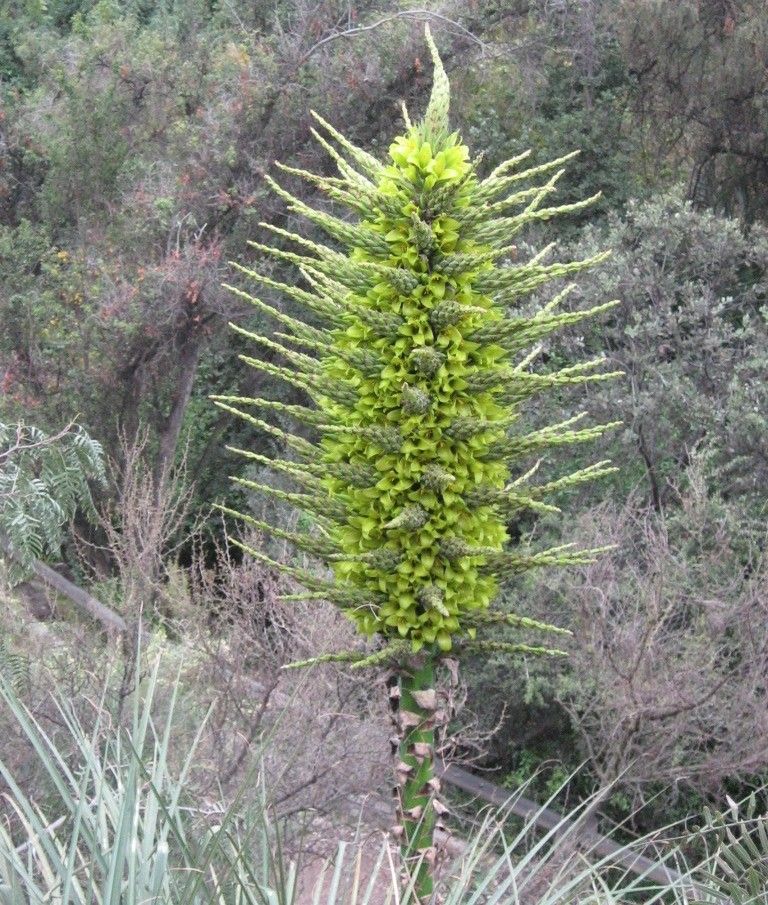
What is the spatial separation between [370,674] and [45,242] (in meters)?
9.49

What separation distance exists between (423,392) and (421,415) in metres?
0.07

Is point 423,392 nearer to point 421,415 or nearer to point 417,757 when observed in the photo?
point 421,415

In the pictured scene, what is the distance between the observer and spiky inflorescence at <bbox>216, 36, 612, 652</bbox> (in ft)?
13.3

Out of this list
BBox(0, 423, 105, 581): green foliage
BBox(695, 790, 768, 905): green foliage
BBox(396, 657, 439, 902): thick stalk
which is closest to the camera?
BBox(695, 790, 768, 905): green foliage

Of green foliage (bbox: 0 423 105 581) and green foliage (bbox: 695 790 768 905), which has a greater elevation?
green foliage (bbox: 695 790 768 905)

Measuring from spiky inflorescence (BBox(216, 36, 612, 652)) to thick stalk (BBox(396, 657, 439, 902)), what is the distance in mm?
140

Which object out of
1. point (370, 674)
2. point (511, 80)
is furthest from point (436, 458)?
point (511, 80)

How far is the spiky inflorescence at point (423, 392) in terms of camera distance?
406cm

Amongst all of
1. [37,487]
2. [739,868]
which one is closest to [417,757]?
[739,868]

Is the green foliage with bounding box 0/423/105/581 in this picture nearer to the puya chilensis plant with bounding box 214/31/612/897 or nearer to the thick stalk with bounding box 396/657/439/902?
the puya chilensis plant with bounding box 214/31/612/897

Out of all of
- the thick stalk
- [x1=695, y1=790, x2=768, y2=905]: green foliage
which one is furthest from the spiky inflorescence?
[x1=695, y1=790, x2=768, y2=905]: green foliage

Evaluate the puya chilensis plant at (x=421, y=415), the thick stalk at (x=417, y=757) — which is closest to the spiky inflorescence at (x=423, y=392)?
the puya chilensis plant at (x=421, y=415)

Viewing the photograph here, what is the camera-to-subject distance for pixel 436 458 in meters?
4.09

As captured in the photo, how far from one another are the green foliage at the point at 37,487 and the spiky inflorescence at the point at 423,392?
A: 258 centimetres
